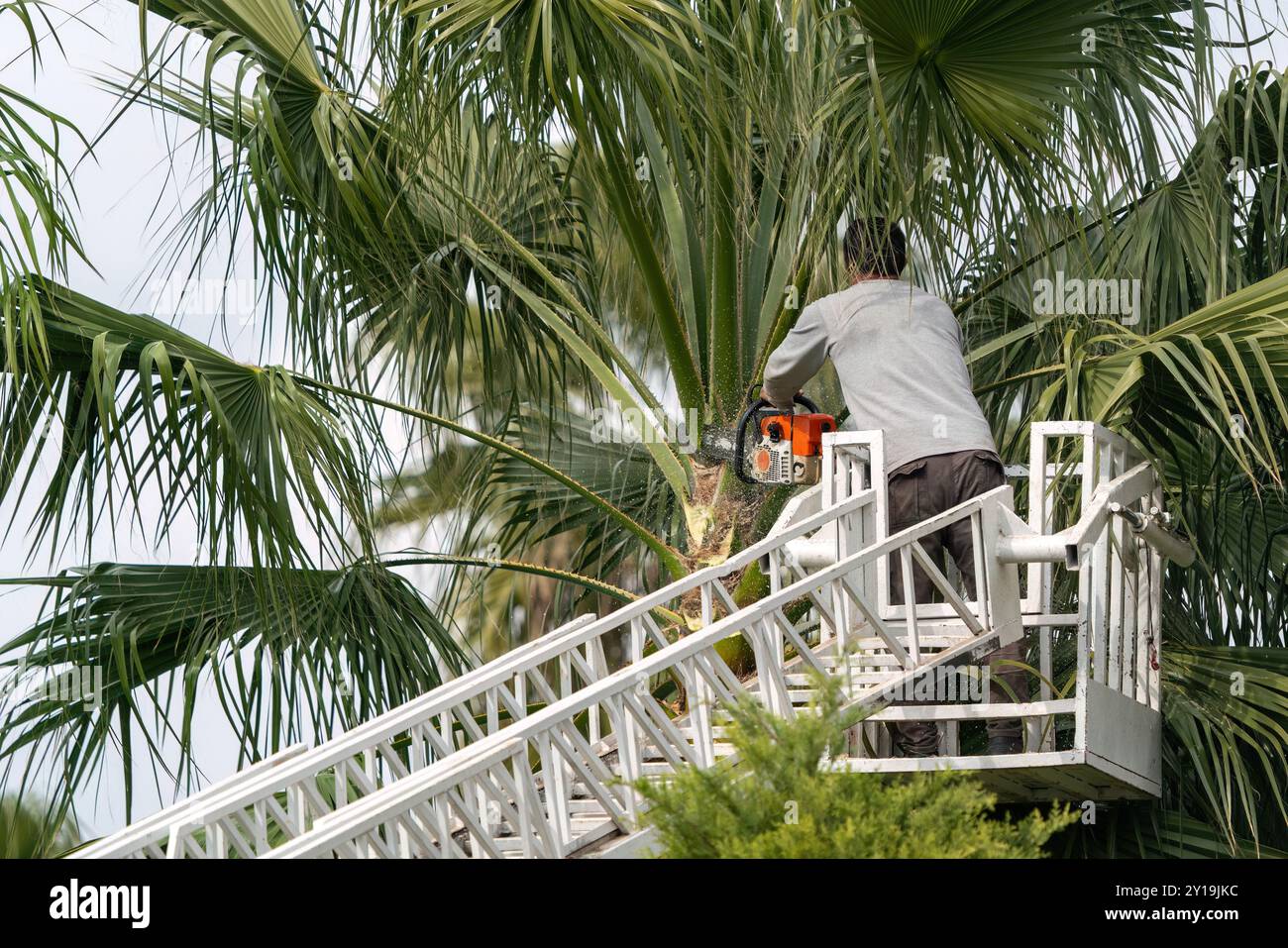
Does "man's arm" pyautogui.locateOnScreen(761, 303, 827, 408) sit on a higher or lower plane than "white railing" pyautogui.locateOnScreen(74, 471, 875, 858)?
higher

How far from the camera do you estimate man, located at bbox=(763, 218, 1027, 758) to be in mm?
6184

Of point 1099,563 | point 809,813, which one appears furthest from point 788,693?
point 809,813

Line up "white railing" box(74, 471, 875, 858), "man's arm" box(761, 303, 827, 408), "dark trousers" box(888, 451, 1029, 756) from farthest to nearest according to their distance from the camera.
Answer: "man's arm" box(761, 303, 827, 408) → "dark trousers" box(888, 451, 1029, 756) → "white railing" box(74, 471, 875, 858)

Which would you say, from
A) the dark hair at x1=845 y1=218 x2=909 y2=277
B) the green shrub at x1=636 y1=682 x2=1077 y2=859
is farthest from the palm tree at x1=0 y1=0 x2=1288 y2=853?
the green shrub at x1=636 y1=682 x2=1077 y2=859

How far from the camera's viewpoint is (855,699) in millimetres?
5480

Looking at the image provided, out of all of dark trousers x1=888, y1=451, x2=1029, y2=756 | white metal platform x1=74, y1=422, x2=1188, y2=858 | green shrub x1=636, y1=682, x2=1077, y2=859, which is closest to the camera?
green shrub x1=636, y1=682, x2=1077, y2=859

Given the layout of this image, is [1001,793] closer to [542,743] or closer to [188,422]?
[542,743]

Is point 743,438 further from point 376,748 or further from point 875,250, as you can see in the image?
point 376,748

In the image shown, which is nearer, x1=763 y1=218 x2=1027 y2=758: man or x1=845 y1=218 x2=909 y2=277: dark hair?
x1=763 y1=218 x2=1027 y2=758: man

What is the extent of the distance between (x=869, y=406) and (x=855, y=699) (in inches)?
53.0

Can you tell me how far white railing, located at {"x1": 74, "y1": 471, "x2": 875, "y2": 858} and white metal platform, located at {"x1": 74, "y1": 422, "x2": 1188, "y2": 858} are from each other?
0.01 metres

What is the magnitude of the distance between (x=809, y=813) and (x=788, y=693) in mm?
1949

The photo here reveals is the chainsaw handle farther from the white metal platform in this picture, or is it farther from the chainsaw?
the white metal platform

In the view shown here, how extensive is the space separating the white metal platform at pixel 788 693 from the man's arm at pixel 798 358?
35cm
